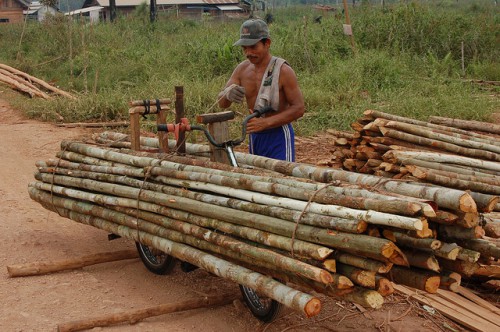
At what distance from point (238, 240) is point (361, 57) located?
390 inches

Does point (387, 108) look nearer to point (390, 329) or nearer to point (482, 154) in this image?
point (482, 154)

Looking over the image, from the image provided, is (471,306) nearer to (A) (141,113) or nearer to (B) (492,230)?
(B) (492,230)

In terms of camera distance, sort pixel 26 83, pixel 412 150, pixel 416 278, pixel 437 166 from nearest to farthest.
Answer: pixel 416 278, pixel 437 166, pixel 412 150, pixel 26 83

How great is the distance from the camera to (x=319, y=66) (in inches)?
546

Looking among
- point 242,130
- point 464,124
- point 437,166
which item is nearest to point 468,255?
point 242,130

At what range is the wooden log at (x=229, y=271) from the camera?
3.31m

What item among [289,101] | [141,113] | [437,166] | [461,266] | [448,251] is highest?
[289,101]

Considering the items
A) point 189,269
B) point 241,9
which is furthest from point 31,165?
point 241,9

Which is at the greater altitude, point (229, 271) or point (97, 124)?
point (229, 271)

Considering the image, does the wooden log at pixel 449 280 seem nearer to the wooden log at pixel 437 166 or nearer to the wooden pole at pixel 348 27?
the wooden log at pixel 437 166

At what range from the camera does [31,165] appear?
332 inches

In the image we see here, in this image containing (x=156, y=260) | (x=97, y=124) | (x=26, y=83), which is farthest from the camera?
(x=26, y=83)

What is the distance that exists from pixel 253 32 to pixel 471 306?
95.5 inches

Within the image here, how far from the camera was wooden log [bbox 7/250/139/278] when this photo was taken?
4.98 m
